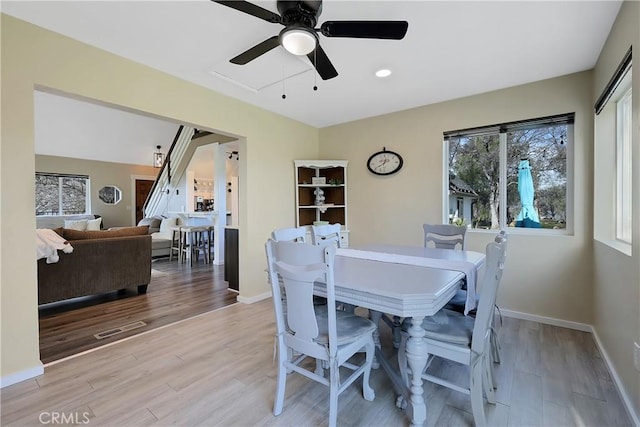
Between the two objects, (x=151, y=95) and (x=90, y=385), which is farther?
(x=151, y=95)

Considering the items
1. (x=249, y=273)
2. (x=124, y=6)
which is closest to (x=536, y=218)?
(x=249, y=273)

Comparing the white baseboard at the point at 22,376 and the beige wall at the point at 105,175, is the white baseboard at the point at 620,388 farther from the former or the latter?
the beige wall at the point at 105,175

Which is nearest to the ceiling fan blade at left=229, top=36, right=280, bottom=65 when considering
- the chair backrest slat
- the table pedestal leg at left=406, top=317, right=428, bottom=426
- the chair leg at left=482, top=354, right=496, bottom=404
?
the chair backrest slat

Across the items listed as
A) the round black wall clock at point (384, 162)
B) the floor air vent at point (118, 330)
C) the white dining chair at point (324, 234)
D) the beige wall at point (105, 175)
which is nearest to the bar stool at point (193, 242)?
the floor air vent at point (118, 330)

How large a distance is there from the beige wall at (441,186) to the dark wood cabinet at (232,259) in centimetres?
171

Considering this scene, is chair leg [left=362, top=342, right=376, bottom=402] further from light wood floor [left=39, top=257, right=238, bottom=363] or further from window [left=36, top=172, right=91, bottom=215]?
window [left=36, top=172, right=91, bottom=215]

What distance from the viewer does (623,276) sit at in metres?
1.79

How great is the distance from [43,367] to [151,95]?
2.30 m

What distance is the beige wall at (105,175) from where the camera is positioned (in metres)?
7.44

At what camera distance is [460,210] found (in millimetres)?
3520

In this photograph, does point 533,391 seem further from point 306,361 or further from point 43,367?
point 43,367

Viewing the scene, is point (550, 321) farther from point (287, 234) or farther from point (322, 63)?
point (322, 63)

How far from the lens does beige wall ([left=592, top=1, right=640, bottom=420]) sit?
156cm

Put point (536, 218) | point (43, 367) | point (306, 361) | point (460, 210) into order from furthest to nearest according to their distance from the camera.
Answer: point (460, 210), point (536, 218), point (306, 361), point (43, 367)
